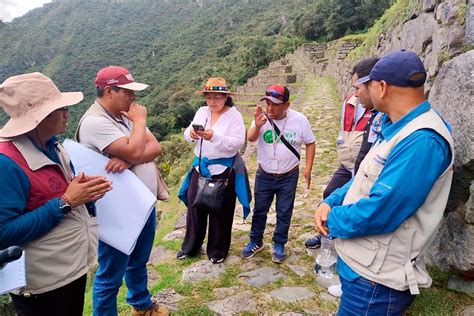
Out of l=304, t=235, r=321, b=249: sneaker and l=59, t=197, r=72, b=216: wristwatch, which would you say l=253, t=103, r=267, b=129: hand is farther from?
l=59, t=197, r=72, b=216: wristwatch

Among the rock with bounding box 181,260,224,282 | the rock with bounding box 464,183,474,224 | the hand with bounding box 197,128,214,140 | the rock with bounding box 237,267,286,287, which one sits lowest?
the rock with bounding box 181,260,224,282

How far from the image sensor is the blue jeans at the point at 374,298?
1.55 metres

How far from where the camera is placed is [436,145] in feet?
4.42

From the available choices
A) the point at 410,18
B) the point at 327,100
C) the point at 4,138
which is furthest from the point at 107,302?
the point at 327,100

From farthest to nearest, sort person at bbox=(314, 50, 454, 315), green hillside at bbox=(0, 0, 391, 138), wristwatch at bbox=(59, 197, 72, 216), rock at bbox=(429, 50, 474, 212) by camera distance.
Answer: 1. green hillside at bbox=(0, 0, 391, 138)
2. rock at bbox=(429, 50, 474, 212)
3. wristwatch at bbox=(59, 197, 72, 216)
4. person at bbox=(314, 50, 454, 315)

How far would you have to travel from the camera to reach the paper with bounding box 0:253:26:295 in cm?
144

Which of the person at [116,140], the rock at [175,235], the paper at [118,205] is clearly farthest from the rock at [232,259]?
the paper at [118,205]

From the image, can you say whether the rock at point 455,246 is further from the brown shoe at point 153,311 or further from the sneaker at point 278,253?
the brown shoe at point 153,311

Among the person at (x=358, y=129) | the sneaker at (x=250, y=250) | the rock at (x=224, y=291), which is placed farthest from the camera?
the sneaker at (x=250, y=250)

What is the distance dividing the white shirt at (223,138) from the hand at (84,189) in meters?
1.23

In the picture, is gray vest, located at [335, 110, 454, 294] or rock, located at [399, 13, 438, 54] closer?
gray vest, located at [335, 110, 454, 294]

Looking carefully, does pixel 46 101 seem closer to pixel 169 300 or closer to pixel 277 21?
pixel 169 300

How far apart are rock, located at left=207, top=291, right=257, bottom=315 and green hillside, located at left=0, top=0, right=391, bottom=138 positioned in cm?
2017

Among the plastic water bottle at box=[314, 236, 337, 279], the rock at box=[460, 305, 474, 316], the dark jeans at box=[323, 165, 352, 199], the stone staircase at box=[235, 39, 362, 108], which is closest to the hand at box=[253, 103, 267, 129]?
the dark jeans at box=[323, 165, 352, 199]
